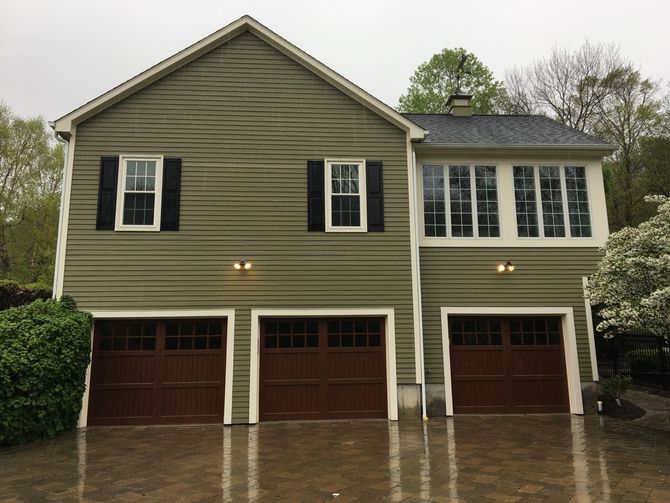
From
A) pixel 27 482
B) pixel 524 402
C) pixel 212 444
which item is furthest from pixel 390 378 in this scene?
pixel 27 482

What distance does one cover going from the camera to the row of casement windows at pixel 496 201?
10.7 meters

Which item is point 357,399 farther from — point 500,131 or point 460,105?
point 460,105

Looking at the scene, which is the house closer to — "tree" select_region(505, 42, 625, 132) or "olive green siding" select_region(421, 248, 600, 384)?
"olive green siding" select_region(421, 248, 600, 384)

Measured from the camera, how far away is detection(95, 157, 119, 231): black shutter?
31.6 feet

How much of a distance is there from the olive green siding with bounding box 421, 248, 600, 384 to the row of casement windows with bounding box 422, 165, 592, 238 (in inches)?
17.9

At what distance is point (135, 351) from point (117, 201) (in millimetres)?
3133

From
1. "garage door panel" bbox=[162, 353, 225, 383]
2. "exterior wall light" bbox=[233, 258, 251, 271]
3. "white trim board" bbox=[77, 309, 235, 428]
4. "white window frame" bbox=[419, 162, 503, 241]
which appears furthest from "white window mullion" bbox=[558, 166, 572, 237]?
"garage door panel" bbox=[162, 353, 225, 383]

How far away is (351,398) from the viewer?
9.73 meters

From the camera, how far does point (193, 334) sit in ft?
31.8

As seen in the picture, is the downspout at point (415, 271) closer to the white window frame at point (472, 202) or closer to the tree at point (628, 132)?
the white window frame at point (472, 202)

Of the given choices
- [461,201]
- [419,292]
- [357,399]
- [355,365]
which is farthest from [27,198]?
[461,201]

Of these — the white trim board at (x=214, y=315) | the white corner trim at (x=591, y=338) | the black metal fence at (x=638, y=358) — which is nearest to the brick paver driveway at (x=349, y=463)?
the white trim board at (x=214, y=315)

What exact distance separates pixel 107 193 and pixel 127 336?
3.01 m

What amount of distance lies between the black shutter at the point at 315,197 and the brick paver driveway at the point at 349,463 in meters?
4.09
